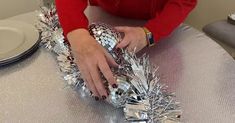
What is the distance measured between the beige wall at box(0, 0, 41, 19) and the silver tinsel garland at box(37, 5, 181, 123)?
1032mm

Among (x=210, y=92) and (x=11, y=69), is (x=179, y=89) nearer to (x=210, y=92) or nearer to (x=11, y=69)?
(x=210, y=92)

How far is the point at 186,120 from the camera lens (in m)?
0.60

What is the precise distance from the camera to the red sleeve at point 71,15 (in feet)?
2.45

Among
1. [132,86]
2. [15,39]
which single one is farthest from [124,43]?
[15,39]

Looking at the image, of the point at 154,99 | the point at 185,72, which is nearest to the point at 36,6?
the point at 185,72

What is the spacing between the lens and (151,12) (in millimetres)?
892

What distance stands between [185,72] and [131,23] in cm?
26

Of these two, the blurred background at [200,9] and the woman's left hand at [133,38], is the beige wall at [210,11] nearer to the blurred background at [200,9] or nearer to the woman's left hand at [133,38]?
the blurred background at [200,9]

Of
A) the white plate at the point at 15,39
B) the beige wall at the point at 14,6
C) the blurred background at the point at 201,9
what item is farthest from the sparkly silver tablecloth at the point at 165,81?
the beige wall at the point at 14,6

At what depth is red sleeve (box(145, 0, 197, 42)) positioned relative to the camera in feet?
2.58

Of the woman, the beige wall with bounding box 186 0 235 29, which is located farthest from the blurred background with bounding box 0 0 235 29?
the woman

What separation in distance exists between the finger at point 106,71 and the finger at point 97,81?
0.01 m

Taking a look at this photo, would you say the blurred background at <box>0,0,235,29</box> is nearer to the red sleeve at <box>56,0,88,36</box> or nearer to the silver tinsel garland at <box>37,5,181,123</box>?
the red sleeve at <box>56,0,88,36</box>

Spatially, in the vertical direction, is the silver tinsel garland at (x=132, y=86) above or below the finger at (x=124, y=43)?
below
